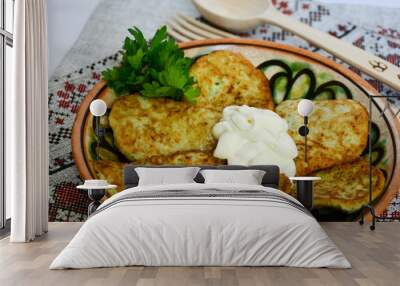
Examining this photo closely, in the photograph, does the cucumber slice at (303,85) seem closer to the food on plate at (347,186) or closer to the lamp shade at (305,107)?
the lamp shade at (305,107)

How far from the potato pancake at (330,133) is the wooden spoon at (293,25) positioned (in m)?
0.49

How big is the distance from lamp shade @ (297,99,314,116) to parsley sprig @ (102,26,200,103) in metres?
1.24

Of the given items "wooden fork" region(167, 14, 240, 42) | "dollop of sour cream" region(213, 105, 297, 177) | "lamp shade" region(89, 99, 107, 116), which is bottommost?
"dollop of sour cream" region(213, 105, 297, 177)

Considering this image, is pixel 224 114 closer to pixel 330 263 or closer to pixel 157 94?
pixel 157 94

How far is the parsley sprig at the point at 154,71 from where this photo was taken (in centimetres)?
659

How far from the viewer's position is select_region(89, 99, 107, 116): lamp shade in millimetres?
6355

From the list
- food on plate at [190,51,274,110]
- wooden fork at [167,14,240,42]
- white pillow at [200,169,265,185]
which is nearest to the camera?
white pillow at [200,169,265,185]

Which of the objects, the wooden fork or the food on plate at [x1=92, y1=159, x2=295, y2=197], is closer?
the food on plate at [x1=92, y1=159, x2=295, y2=197]

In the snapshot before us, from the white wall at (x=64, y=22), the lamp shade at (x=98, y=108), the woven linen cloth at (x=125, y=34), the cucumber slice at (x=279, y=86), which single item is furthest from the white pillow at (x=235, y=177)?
the white wall at (x=64, y=22)

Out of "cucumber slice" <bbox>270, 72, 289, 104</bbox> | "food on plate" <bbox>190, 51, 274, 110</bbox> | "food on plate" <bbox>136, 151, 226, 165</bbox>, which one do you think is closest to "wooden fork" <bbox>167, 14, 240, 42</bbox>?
"food on plate" <bbox>190, 51, 274, 110</bbox>

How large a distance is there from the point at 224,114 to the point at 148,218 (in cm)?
288

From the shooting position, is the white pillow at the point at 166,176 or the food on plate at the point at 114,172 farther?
the food on plate at the point at 114,172

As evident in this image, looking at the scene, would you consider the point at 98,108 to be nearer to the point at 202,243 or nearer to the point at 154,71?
the point at 154,71

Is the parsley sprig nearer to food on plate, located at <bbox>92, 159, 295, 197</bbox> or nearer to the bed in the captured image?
food on plate, located at <bbox>92, 159, 295, 197</bbox>
